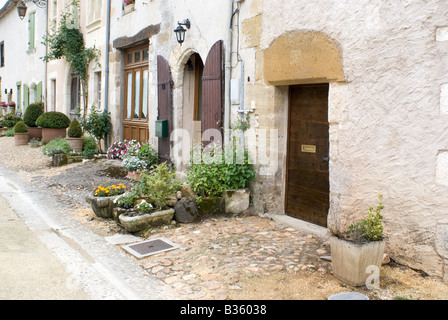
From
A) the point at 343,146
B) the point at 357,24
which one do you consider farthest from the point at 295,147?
the point at 357,24

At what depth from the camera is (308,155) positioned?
5348 mm

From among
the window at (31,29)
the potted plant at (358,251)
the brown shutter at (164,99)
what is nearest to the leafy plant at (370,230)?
the potted plant at (358,251)

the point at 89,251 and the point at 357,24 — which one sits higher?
the point at 357,24

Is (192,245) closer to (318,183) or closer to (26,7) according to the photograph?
(318,183)

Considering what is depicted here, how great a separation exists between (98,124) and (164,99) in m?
3.33

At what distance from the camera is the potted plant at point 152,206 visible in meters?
5.16

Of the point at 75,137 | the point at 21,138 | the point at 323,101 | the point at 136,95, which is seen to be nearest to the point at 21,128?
the point at 21,138

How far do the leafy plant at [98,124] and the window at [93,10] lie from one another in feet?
8.64

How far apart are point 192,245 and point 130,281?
1042mm

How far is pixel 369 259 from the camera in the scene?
137 inches

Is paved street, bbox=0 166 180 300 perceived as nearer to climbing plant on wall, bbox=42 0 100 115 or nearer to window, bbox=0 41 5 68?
climbing plant on wall, bbox=42 0 100 115

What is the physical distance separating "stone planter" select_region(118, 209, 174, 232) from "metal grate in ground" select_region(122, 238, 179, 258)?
388mm

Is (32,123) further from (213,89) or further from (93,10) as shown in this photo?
(213,89)

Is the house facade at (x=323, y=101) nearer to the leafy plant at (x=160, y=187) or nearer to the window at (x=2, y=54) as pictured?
the leafy plant at (x=160, y=187)
